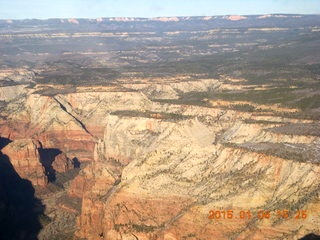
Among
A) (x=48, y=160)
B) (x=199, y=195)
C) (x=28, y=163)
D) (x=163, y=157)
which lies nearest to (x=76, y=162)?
(x=48, y=160)

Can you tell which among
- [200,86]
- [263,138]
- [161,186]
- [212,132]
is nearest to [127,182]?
[161,186]

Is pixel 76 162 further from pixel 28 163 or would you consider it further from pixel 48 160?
pixel 28 163

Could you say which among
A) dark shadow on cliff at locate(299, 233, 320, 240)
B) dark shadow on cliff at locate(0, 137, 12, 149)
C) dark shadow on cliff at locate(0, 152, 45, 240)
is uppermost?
dark shadow on cliff at locate(299, 233, 320, 240)

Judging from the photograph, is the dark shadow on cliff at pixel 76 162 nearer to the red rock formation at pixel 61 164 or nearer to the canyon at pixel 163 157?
the canyon at pixel 163 157

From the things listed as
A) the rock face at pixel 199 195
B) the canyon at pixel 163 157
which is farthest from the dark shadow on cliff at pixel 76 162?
the rock face at pixel 199 195

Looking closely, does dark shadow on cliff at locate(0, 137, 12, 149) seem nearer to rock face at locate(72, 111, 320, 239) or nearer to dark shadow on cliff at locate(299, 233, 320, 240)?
rock face at locate(72, 111, 320, 239)

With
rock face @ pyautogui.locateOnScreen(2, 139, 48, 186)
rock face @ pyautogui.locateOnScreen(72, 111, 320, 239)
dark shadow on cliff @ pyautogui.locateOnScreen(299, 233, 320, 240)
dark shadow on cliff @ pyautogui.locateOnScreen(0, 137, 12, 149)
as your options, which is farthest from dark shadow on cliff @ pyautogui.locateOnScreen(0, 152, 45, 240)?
dark shadow on cliff @ pyautogui.locateOnScreen(299, 233, 320, 240)
